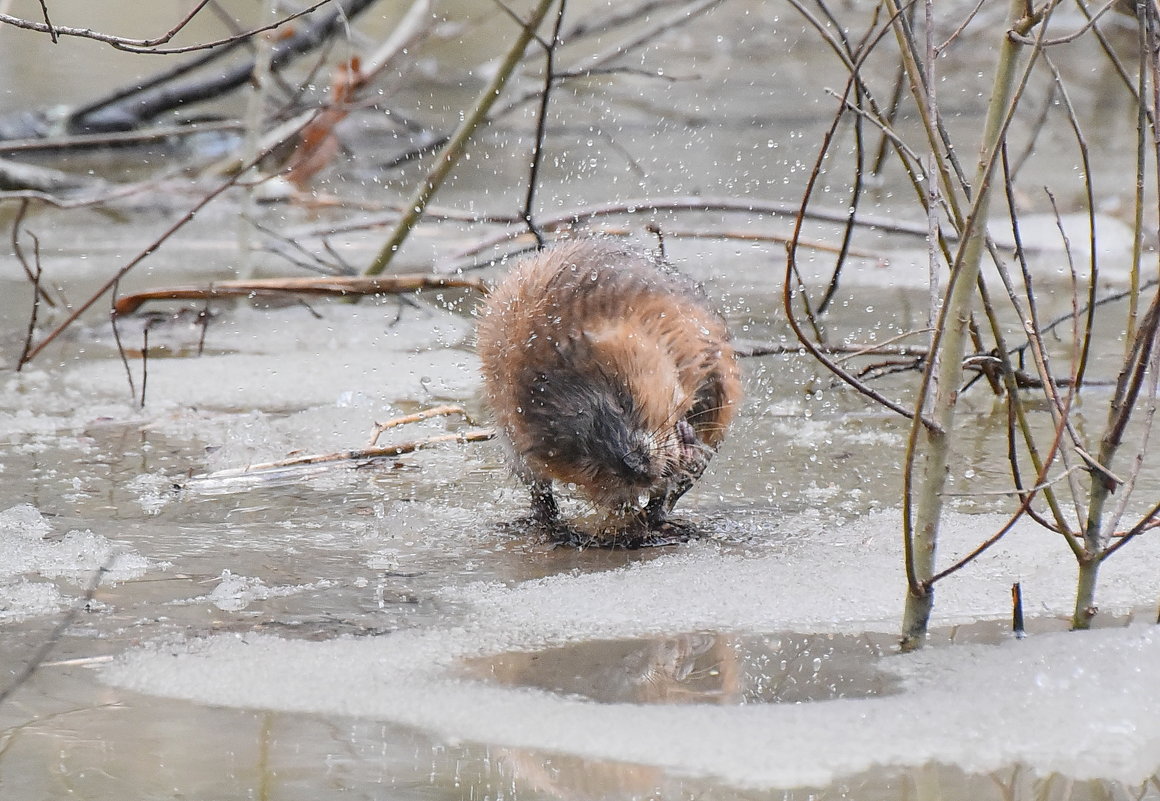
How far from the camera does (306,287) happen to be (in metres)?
5.37

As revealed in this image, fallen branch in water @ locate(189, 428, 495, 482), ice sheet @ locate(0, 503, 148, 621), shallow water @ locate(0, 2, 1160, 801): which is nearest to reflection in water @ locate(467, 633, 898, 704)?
shallow water @ locate(0, 2, 1160, 801)

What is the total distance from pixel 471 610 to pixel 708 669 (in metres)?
0.59

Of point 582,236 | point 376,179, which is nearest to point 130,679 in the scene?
point 582,236

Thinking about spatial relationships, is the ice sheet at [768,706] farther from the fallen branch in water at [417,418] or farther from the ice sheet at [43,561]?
the fallen branch in water at [417,418]

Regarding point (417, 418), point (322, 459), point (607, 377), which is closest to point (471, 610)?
point (607, 377)

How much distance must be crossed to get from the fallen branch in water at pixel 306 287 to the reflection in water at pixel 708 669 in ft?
8.62

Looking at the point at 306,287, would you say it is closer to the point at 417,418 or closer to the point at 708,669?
the point at 417,418

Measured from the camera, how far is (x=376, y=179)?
8.59 meters

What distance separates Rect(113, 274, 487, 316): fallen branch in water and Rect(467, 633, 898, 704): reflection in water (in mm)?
2627

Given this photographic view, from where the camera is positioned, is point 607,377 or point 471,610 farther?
point 607,377

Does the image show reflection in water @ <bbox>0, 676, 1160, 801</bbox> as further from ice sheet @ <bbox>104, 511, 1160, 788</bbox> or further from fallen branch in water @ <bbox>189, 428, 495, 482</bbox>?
fallen branch in water @ <bbox>189, 428, 495, 482</bbox>

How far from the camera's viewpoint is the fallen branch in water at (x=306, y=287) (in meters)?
5.26

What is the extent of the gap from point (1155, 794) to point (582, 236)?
2.56 meters

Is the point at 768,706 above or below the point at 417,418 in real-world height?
below
